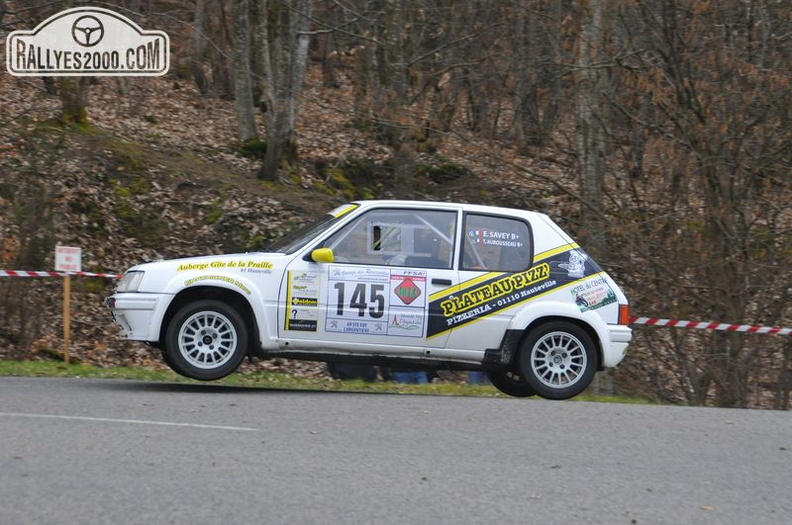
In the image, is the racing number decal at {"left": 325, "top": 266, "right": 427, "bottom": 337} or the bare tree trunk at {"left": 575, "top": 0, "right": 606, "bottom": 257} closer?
the racing number decal at {"left": 325, "top": 266, "right": 427, "bottom": 337}

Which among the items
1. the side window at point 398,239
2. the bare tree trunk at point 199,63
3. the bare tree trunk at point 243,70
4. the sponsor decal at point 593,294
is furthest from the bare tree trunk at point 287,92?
the sponsor decal at point 593,294

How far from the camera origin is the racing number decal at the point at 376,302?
419 inches

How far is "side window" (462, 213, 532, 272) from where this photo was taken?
434 inches

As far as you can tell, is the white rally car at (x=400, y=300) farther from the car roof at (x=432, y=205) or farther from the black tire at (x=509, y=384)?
the black tire at (x=509, y=384)

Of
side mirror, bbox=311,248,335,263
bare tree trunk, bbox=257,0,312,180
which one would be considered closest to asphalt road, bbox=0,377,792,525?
side mirror, bbox=311,248,335,263

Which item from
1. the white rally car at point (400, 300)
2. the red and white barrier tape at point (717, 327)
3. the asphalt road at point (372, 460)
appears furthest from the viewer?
the red and white barrier tape at point (717, 327)

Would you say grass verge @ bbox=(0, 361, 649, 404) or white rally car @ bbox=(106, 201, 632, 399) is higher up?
white rally car @ bbox=(106, 201, 632, 399)

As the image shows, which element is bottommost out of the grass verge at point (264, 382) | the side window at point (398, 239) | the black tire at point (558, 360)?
the grass verge at point (264, 382)

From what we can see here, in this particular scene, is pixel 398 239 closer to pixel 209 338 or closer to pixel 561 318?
pixel 561 318

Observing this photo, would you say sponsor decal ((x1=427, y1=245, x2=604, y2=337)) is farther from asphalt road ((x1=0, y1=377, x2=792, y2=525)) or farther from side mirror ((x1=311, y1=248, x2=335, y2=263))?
side mirror ((x1=311, y1=248, x2=335, y2=263))

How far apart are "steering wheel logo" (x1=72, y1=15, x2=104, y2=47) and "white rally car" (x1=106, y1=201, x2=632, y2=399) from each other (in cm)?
924

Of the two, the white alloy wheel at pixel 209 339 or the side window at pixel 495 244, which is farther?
the side window at pixel 495 244

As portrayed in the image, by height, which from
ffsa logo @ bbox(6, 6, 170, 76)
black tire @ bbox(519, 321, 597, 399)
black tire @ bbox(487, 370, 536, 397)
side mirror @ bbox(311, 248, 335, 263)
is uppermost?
ffsa logo @ bbox(6, 6, 170, 76)

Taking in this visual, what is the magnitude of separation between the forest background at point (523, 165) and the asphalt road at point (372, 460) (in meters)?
5.34
